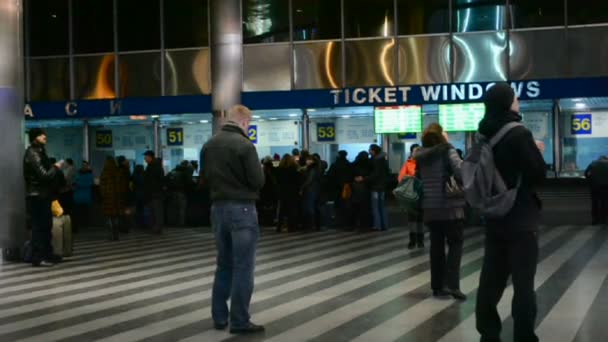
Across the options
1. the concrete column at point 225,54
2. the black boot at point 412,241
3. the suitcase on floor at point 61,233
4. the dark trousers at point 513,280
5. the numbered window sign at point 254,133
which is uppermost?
the concrete column at point 225,54

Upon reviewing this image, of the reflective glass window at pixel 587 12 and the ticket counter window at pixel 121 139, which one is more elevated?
the reflective glass window at pixel 587 12

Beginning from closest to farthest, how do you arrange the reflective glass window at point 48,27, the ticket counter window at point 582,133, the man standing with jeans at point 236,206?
the man standing with jeans at point 236,206
the ticket counter window at point 582,133
the reflective glass window at point 48,27

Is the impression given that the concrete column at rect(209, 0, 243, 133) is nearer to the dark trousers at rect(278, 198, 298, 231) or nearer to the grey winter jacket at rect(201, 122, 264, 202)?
the dark trousers at rect(278, 198, 298, 231)

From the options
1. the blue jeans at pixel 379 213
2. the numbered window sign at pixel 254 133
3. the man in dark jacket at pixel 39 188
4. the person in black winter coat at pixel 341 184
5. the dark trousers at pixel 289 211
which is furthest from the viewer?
the numbered window sign at pixel 254 133

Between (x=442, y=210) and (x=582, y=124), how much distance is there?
18171mm

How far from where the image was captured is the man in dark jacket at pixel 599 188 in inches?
884

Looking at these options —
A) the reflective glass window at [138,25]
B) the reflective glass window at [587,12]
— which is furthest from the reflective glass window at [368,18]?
the reflective glass window at [138,25]

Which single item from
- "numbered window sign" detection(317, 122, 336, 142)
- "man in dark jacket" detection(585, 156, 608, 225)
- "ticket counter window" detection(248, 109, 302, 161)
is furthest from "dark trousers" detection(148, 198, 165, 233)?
"man in dark jacket" detection(585, 156, 608, 225)

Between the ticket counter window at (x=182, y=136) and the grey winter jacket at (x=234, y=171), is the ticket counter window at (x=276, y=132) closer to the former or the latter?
the ticket counter window at (x=182, y=136)

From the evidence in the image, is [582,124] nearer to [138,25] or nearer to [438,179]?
[138,25]

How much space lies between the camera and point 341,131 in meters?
29.0

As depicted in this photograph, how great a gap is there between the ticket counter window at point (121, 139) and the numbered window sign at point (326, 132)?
208 inches

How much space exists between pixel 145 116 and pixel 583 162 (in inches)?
507

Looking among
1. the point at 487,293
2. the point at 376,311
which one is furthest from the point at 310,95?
the point at 487,293
